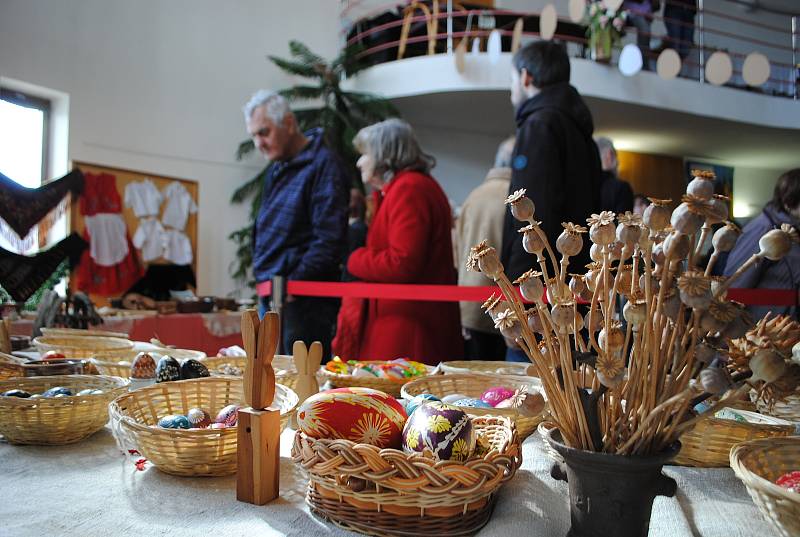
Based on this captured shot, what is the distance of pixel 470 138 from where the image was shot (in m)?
9.17

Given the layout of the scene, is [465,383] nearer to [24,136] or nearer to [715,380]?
[715,380]

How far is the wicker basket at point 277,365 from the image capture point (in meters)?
1.29

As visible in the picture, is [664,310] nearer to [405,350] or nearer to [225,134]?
[405,350]

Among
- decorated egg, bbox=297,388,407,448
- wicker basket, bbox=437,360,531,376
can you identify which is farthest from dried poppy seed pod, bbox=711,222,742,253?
wicker basket, bbox=437,360,531,376

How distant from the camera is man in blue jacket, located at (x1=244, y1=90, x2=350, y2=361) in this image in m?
2.47

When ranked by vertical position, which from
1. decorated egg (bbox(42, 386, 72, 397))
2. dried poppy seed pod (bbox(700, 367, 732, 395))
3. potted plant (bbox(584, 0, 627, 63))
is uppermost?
potted plant (bbox(584, 0, 627, 63))

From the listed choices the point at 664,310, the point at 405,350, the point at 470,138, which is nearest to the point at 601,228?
the point at 664,310

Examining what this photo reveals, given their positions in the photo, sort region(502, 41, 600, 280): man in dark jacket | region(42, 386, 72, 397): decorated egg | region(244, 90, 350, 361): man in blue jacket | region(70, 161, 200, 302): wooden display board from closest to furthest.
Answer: region(42, 386, 72, 397): decorated egg → region(502, 41, 600, 280): man in dark jacket → region(244, 90, 350, 361): man in blue jacket → region(70, 161, 200, 302): wooden display board

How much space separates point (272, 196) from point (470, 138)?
22.9 ft

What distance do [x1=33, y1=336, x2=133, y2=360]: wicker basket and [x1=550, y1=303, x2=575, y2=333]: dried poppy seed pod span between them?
1425mm

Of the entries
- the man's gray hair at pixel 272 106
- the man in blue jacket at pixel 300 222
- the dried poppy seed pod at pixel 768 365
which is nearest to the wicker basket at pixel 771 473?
the dried poppy seed pod at pixel 768 365

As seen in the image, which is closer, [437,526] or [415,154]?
[437,526]

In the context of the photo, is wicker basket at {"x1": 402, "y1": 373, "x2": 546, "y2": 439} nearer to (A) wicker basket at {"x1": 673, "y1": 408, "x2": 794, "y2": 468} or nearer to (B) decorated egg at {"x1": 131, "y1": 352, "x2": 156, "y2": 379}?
(A) wicker basket at {"x1": 673, "y1": 408, "x2": 794, "y2": 468}

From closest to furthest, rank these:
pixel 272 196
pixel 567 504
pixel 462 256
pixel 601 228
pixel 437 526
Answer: pixel 601 228 < pixel 437 526 < pixel 567 504 < pixel 272 196 < pixel 462 256
